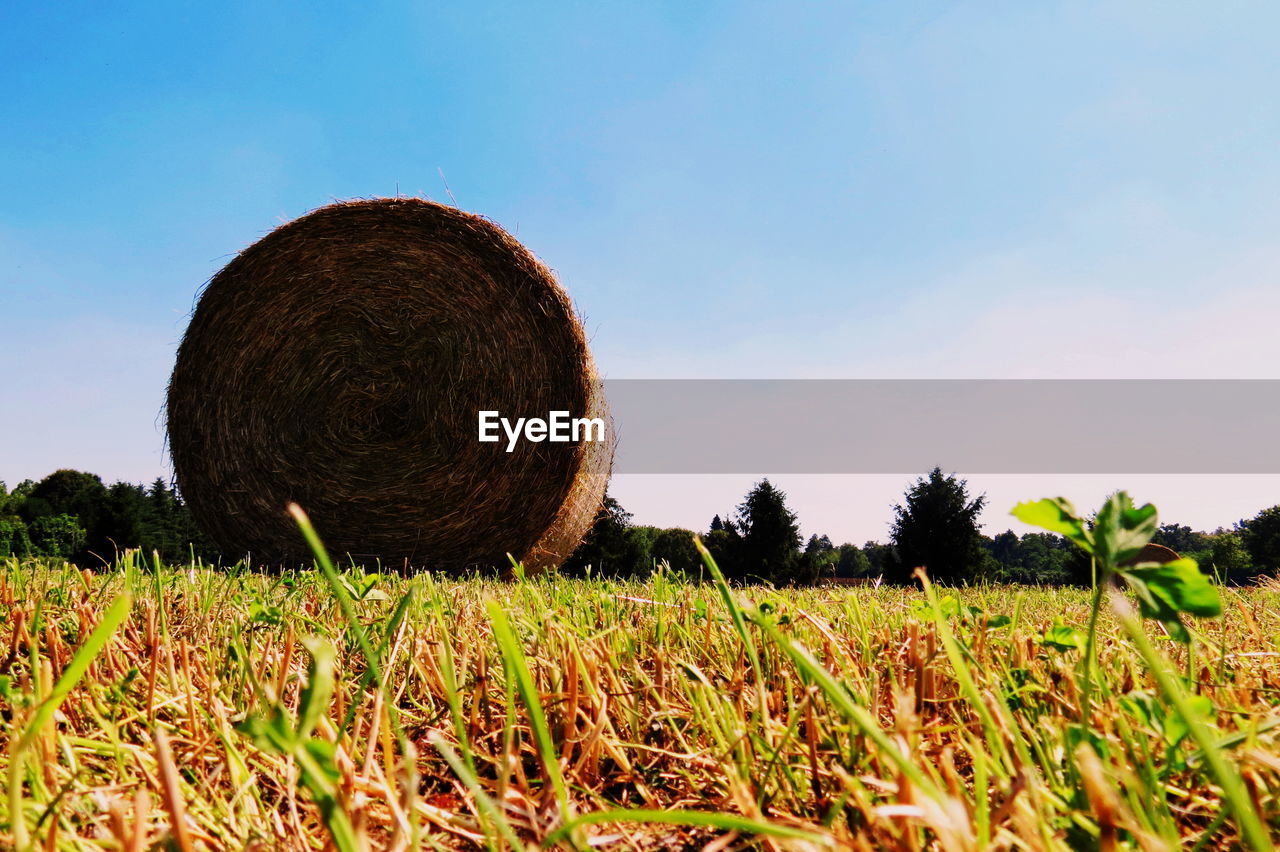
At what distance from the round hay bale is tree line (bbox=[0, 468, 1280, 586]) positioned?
946 centimetres

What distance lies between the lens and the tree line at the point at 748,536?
24797mm

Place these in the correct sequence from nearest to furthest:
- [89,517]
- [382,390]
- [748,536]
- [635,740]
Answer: [635,740] → [382,390] → [748,536] → [89,517]

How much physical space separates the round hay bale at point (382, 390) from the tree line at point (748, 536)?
9462 millimetres

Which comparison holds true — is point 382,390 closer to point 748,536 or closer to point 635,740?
point 635,740

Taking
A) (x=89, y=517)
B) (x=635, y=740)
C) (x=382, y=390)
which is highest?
(x=382, y=390)

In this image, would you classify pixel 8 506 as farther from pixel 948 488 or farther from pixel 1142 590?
pixel 1142 590

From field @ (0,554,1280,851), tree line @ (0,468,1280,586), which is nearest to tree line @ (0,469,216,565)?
tree line @ (0,468,1280,586)

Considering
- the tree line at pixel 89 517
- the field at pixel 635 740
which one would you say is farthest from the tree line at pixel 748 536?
the field at pixel 635 740

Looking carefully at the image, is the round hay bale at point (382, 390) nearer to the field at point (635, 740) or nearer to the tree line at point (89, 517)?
the field at point (635, 740)

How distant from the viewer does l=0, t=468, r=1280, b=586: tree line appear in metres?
24.8

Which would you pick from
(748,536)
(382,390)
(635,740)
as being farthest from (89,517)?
(635,740)

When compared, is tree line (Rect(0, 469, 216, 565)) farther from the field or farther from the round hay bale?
the field

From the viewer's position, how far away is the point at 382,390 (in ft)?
22.1

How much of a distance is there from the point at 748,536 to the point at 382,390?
2188 centimetres
